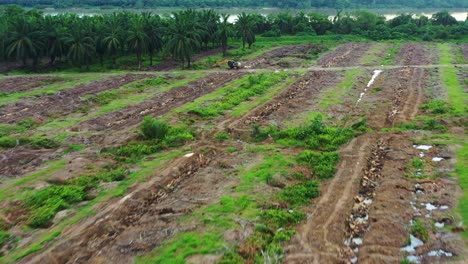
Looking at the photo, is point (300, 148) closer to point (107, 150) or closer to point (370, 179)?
point (370, 179)

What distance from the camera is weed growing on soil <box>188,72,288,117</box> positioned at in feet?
103

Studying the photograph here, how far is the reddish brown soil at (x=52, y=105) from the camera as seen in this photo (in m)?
31.9

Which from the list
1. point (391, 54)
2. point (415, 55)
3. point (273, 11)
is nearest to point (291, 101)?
point (415, 55)

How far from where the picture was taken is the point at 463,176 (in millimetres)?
18375

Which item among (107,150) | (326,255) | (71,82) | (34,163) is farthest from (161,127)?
(71,82)

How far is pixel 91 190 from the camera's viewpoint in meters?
18.3

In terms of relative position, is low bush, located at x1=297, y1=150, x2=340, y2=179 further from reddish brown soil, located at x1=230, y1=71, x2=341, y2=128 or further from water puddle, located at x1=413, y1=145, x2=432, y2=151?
reddish brown soil, located at x1=230, y1=71, x2=341, y2=128

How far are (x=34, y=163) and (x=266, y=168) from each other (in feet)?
38.4

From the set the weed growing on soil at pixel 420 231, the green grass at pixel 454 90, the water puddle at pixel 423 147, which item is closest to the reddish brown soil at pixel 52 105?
the water puddle at pixel 423 147

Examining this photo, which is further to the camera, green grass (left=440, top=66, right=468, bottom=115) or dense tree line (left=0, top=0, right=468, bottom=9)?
dense tree line (left=0, top=0, right=468, bottom=9)

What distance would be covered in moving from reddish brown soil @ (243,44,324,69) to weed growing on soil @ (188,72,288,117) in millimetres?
8395

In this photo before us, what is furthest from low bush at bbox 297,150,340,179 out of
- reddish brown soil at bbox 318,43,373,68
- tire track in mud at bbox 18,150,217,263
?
reddish brown soil at bbox 318,43,373,68

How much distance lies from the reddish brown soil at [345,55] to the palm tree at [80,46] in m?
29.4

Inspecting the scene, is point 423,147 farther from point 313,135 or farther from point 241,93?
point 241,93
